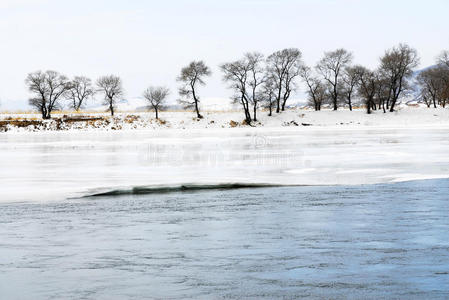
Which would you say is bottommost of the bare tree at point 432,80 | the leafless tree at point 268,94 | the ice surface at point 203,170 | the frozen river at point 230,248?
the frozen river at point 230,248

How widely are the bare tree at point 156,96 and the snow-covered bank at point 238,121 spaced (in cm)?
790

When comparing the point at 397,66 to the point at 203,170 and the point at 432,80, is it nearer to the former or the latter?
the point at 432,80

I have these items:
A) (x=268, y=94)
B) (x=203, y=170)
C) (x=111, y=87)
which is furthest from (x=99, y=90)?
(x=203, y=170)

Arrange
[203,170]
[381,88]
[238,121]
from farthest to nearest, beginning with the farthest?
[381,88] → [238,121] → [203,170]

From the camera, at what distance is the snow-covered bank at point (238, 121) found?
3445 inches

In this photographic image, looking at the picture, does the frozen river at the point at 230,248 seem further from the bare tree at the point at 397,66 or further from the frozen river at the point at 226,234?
the bare tree at the point at 397,66

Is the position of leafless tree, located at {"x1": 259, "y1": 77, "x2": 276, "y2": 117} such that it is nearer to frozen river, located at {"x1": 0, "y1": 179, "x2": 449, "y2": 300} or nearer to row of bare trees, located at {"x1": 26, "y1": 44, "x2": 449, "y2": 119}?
row of bare trees, located at {"x1": 26, "y1": 44, "x2": 449, "y2": 119}

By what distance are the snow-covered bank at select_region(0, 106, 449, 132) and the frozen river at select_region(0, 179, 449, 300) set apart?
74412 mm

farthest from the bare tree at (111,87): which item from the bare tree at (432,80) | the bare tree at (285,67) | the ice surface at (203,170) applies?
the ice surface at (203,170)

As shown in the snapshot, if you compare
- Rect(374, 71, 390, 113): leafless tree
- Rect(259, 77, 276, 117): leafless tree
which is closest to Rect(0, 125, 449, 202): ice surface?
Rect(259, 77, 276, 117): leafless tree

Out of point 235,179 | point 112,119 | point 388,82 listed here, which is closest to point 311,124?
point 388,82

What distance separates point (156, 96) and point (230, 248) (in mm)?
100265

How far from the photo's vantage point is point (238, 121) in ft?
309

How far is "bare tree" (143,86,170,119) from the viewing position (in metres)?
107
